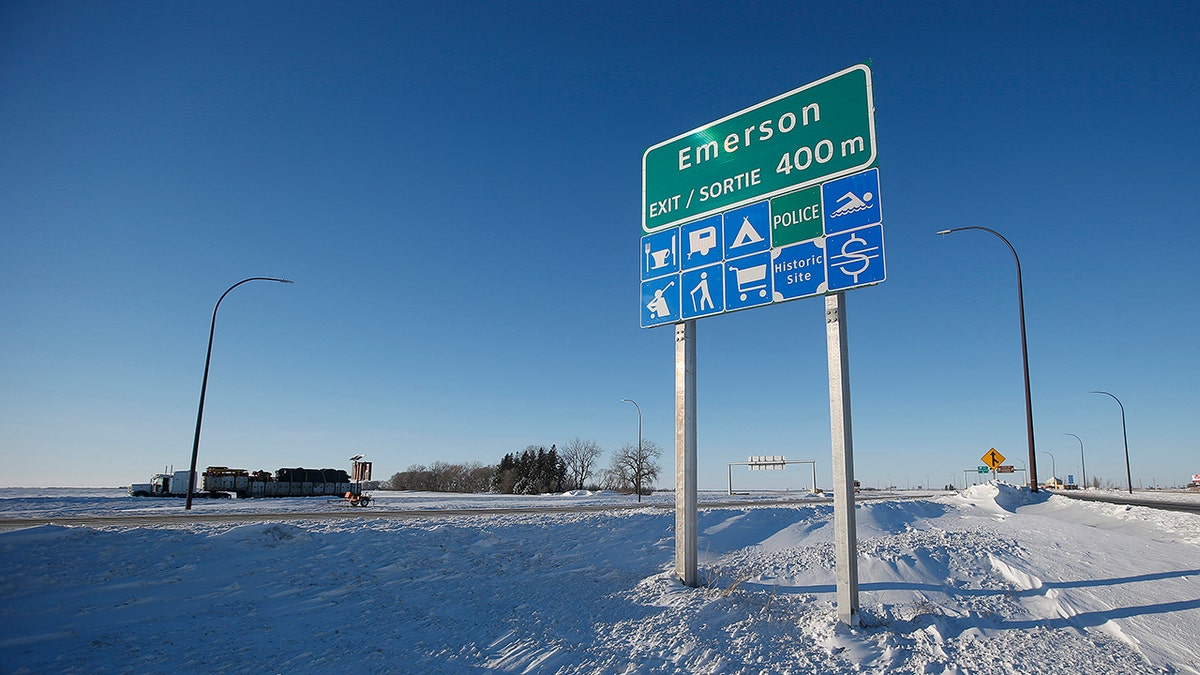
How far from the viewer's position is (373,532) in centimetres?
1261

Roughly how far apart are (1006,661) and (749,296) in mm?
5401

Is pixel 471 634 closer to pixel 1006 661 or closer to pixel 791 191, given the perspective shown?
pixel 1006 661

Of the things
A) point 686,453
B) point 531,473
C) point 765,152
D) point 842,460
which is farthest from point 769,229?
point 531,473

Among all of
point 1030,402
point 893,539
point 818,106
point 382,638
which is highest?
point 818,106

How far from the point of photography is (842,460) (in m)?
8.22

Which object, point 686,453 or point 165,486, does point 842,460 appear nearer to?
point 686,453

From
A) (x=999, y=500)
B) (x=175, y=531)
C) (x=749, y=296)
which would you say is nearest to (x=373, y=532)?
(x=175, y=531)

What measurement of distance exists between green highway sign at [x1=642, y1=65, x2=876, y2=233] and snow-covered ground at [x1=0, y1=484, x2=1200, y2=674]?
6.07 meters

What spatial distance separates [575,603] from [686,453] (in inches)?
116

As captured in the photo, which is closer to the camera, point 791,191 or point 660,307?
point 791,191

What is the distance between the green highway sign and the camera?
895 centimetres

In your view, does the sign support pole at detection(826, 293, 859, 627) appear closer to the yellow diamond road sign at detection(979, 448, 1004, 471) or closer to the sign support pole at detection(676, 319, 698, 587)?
the sign support pole at detection(676, 319, 698, 587)

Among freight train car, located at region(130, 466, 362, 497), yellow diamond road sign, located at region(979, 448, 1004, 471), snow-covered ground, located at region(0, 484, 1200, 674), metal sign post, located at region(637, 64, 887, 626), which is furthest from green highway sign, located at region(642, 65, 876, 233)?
freight train car, located at region(130, 466, 362, 497)

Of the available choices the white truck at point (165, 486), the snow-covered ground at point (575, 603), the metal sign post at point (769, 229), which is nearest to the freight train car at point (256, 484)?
the white truck at point (165, 486)
